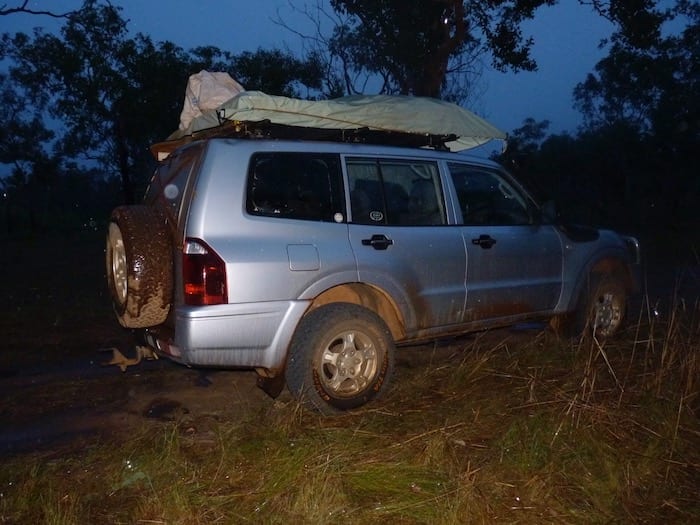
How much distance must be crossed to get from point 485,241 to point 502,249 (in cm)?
22

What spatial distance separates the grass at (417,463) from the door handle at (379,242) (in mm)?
1060

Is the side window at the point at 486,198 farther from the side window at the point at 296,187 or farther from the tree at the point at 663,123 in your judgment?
the tree at the point at 663,123

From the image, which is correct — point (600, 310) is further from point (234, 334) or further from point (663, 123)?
point (663, 123)

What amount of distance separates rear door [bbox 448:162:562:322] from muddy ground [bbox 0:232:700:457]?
1.00 meters

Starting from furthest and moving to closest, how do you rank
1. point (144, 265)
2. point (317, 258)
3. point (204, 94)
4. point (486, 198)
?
1. point (486, 198)
2. point (204, 94)
3. point (317, 258)
4. point (144, 265)

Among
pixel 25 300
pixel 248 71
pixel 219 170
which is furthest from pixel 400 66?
pixel 219 170

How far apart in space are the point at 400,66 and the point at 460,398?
11.1 metres

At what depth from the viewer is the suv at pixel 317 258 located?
4.53m

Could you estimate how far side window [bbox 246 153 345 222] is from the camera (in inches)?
187

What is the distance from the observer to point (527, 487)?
382cm

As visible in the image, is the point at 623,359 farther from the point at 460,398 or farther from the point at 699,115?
the point at 699,115

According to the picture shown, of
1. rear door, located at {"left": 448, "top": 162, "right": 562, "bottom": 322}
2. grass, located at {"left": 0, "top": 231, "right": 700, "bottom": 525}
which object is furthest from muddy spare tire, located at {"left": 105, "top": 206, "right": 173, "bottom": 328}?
rear door, located at {"left": 448, "top": 162, "right": 562, "bottom": 322}

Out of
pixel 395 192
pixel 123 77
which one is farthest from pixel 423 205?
pixel 123 77

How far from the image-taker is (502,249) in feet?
19.7
